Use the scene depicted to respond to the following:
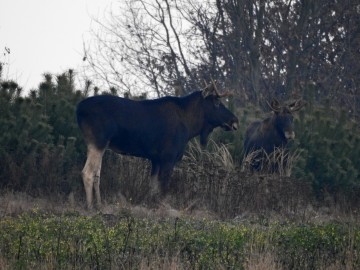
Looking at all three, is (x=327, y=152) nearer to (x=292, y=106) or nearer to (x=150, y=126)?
(x=292, y=106)

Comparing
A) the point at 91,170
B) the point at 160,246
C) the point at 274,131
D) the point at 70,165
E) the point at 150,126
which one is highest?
the point at 274,131

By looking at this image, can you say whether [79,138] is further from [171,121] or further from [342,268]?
[342,268]

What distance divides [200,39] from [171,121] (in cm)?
1409

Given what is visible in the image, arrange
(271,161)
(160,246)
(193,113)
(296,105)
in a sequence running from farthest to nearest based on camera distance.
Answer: (296,105) → (271,161) → (193,113) → (160,246)

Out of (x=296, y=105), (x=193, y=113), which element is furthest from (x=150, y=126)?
(x=296, y=105)

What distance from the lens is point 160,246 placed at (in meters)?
10.7

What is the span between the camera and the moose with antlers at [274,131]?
20.8 meters

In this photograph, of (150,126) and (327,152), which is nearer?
(150,126)

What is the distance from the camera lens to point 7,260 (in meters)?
9.66

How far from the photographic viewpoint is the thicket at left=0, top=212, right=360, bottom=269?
9.83 meters

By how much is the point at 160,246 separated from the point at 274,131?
35.4ft

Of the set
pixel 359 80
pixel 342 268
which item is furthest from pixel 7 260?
pixel 359 80

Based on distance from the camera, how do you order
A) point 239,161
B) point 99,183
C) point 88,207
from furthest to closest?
point 239,161 → point 99,183 → point 88,207

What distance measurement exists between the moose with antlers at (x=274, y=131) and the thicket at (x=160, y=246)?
8.23 meters
